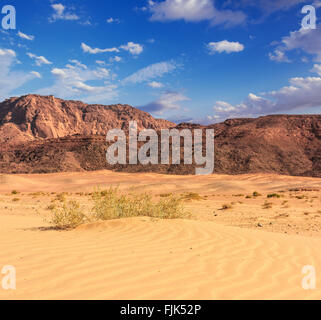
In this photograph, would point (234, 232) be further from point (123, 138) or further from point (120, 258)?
point (123, 138)

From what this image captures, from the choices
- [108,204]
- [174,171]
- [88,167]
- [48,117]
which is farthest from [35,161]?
[108,204]

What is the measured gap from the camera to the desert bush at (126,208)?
8.31 meters

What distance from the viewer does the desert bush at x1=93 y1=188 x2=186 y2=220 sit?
8.31m

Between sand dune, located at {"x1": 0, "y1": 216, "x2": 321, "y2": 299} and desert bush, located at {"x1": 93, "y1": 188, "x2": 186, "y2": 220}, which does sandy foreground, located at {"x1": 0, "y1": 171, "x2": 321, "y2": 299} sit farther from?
desert bush, located at {"x1": 93, "y1": 188, "x2": 186, "y2": 220}

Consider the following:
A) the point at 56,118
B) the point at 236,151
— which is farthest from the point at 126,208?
the point at 56,118

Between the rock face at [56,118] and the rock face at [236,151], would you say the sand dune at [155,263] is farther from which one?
the rock face at [56,118]

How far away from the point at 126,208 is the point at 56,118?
10585 centimetres

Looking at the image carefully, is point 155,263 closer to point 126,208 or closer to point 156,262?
point 156,262

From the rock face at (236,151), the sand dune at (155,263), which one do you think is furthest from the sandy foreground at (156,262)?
the rock face at (236,151)

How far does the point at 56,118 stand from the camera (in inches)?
4230

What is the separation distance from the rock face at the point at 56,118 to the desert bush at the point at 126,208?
262ft

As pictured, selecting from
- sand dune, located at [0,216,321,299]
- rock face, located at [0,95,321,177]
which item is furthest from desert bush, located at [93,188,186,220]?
rock face, located at [0,95,321,177]

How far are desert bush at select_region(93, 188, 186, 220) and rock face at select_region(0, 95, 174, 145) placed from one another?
7999 cm
